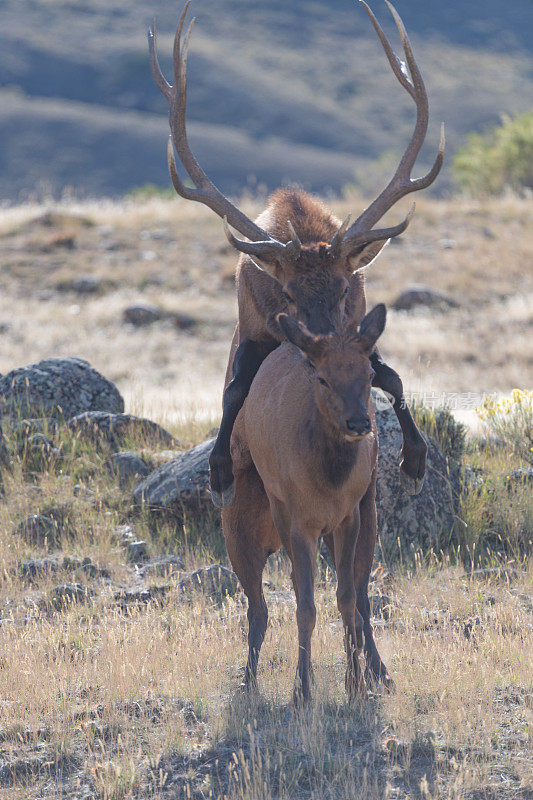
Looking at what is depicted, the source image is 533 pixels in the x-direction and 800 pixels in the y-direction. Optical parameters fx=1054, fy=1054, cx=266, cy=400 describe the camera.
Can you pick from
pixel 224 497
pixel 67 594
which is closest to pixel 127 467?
pixel 67 594

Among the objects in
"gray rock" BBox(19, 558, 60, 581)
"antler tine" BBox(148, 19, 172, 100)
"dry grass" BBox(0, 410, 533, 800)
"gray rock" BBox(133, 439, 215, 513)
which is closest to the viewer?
"dry grass" BBox(0, 410, 533, 800)

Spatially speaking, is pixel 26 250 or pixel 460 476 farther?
pixel 26 250

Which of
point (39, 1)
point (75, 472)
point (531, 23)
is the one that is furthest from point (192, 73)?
point (75, 472)

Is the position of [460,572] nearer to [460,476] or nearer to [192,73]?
[460,476]

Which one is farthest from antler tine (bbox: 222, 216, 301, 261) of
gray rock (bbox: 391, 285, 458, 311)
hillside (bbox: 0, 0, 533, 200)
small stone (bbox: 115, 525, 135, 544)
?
hillside (bbox: 0, 0, 533, 200)

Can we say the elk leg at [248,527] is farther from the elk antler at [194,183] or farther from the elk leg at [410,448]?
the elk antler at [194,183]

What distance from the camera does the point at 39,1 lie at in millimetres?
108500

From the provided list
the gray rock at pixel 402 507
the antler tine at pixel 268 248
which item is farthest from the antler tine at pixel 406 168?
the gray rock at pixel 402 507

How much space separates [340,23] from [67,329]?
10039cm

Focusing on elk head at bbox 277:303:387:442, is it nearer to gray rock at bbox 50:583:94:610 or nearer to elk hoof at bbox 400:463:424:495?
elk hoof at bbox 400:463:424:495

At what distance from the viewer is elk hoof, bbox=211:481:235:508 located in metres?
6.14

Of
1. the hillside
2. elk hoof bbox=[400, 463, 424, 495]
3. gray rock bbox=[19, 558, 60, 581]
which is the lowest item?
gray rock bbox=[19, 558, 60, 581]

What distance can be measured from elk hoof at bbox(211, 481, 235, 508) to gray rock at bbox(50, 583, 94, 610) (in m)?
1.72

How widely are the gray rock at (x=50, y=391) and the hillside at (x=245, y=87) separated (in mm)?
73908
